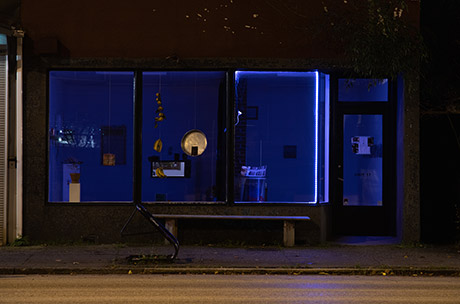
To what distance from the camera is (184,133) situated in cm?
1341

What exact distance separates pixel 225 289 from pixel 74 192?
17.8ft

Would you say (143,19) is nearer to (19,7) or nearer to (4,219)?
(19,7)

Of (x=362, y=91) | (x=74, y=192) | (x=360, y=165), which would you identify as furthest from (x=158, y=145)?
(x=362, y=91)

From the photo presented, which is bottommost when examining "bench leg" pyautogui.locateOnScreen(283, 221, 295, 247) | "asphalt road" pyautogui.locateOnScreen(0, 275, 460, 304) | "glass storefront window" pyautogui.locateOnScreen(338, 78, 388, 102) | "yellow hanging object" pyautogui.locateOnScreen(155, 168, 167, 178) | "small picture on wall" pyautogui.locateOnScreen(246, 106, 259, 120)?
"asphalt road" pyautogui.locateOnScreen(0, 275, 460, 304)

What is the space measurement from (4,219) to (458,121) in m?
9.20

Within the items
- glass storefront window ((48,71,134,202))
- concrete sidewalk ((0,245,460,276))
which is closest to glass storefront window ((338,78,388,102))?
concrete sidewalk ((0,245,460,276))

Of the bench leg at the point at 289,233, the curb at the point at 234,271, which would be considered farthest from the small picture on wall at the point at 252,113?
the curb at the point at 234,271

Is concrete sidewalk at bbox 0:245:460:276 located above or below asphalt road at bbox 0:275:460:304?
above

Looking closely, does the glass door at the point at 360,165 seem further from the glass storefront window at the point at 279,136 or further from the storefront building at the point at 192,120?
the glass storefront window at the point at 279,136

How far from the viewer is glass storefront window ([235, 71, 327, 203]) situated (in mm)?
13297

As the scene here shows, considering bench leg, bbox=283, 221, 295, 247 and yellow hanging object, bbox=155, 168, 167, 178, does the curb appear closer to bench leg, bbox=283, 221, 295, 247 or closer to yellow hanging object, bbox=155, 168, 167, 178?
bench leg, bbox=283, 221, 295, 247

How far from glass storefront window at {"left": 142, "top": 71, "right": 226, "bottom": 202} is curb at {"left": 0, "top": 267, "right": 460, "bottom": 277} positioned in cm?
308

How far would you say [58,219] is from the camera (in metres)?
12.9

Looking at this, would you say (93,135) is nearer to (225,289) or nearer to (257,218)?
(257,218)
